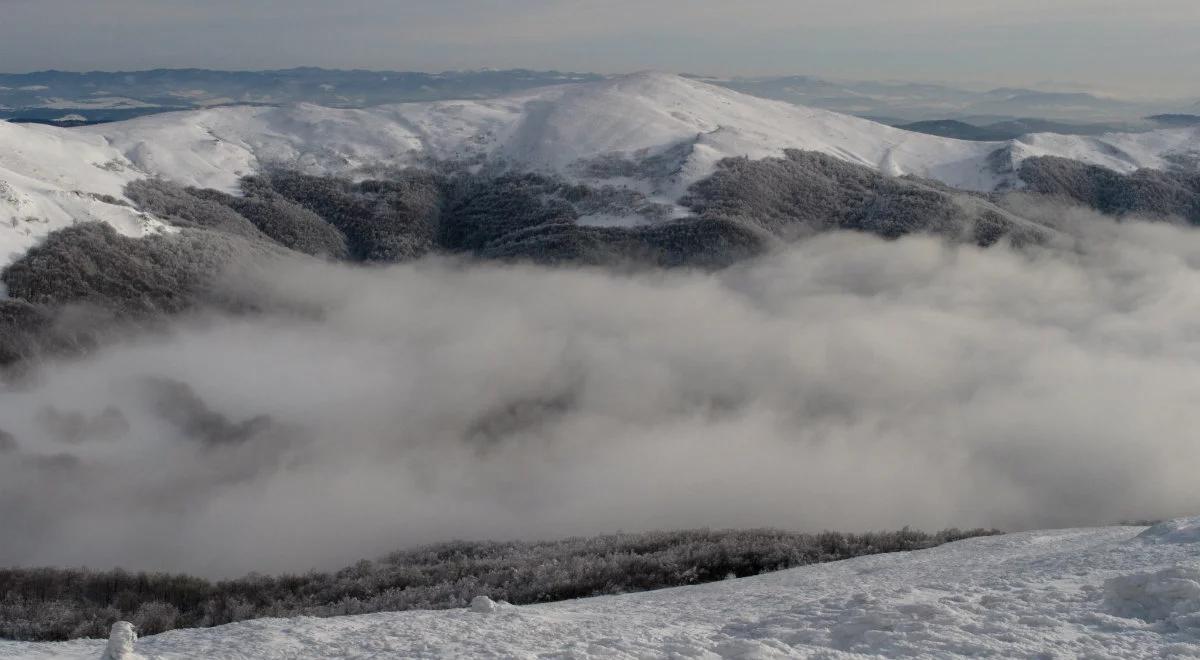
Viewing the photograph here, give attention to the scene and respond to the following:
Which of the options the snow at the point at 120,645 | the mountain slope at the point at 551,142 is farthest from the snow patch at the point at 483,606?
the mountain slope at the point at 551,142

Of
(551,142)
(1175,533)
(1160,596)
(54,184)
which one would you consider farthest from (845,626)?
(551,142)

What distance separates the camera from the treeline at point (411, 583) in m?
30.1

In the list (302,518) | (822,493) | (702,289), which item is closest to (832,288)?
(702,289)

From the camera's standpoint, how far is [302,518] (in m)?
59.7

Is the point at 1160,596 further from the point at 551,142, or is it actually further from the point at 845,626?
the point at 551,142

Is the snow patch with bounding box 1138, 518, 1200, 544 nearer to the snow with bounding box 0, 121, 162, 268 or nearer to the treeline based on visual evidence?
the treeline

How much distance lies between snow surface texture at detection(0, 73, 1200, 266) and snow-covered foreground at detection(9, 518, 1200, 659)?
122947 millimetres

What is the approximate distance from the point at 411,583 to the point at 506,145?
503 feet

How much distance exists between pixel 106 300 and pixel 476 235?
70815 millimetres

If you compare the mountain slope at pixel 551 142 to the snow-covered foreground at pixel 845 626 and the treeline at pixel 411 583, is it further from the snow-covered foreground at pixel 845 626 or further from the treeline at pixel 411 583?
the snow-covered foreground at pixel 845 626

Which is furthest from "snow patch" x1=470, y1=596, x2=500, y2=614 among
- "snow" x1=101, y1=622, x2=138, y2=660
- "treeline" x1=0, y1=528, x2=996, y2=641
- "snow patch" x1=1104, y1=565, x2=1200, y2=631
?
"snow patch" x1=1104, y1=565, x2=1200, y2=631

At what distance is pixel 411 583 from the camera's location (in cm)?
3431

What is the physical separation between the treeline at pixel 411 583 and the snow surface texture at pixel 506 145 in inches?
3992

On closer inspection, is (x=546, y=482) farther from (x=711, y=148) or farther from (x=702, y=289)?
(x=711, y=148)
